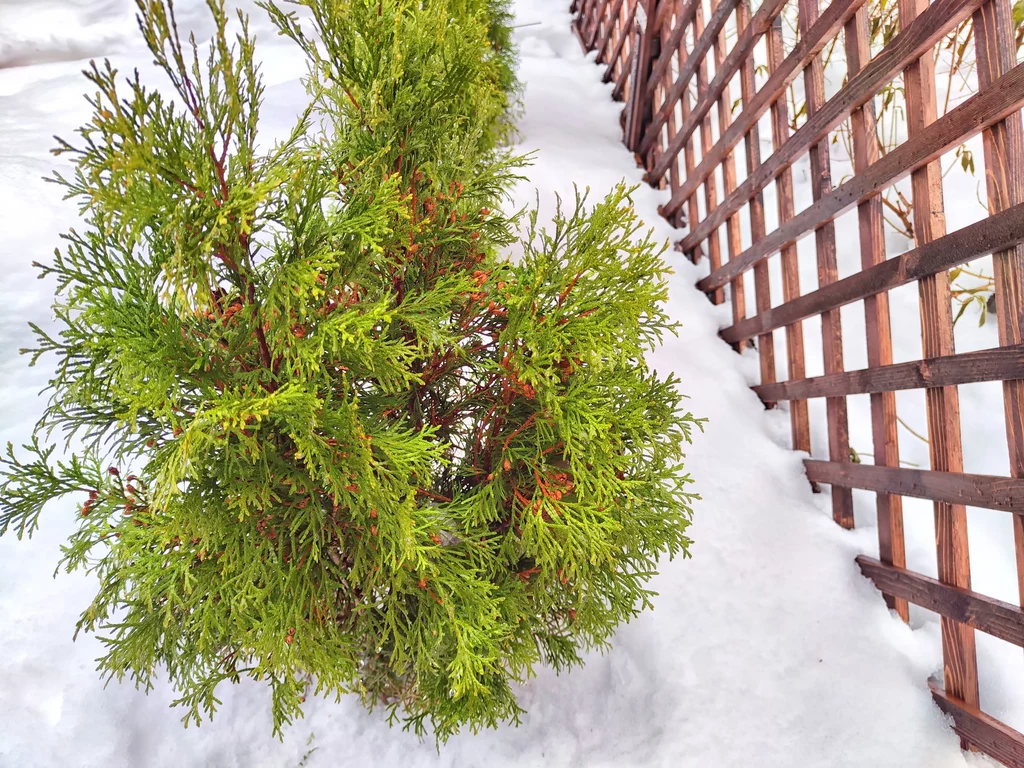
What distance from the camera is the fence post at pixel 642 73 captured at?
2645 mm

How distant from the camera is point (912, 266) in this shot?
→ 1.36 m

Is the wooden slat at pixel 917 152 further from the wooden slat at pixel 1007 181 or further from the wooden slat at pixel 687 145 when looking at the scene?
the wooden slat at pixel 687 145

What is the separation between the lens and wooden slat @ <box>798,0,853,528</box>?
1656 millimetres

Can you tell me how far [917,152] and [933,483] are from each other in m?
0.72

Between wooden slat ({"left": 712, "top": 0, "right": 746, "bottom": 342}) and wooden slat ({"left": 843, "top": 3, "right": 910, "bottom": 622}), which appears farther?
wooden slat ({"left": 712, "top": 0, "right": 746, "bottom": 342})

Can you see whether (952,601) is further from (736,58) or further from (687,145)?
(687,145)

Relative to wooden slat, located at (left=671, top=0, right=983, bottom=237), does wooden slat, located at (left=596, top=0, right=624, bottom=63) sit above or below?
above

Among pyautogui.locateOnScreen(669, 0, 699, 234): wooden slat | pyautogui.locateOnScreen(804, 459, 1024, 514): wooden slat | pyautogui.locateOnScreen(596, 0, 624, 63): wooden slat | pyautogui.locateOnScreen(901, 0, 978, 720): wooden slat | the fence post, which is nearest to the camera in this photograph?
pyautogui.locateOnScreen(804, 459, 1024, 514): wooden slat

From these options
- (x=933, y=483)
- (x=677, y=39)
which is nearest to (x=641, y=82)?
(x=677, y=39)

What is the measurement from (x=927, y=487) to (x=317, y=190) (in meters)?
1.40

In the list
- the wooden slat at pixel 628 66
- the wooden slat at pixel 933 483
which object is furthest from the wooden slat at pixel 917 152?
the wooden slat at pixel 628 66

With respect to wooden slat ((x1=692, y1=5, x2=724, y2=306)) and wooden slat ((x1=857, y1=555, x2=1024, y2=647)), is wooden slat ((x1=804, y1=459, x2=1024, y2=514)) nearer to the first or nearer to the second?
wooden slat ((x1=857, y1=555, x2=1024, y2=647))

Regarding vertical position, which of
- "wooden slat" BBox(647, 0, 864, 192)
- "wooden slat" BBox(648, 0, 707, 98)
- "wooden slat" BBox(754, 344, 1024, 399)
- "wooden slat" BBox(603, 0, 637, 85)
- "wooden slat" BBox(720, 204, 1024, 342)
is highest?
"wooden slat" BBox(603, 0, 637, 85)

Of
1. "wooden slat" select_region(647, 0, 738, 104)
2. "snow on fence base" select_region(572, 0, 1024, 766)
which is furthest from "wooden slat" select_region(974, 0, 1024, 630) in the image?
"wooden slat" select_region(647, 0, 738, 104)
